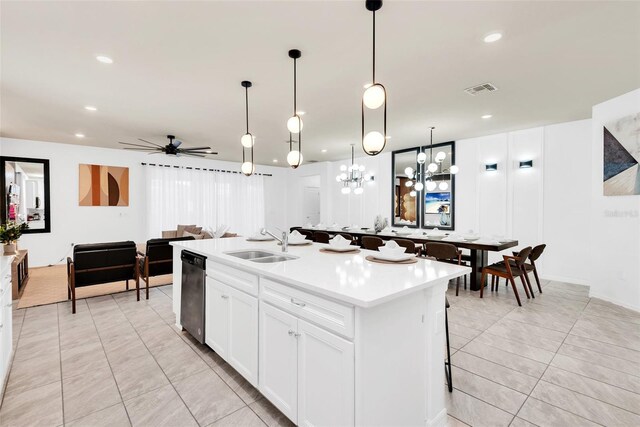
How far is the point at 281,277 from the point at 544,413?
192 cm

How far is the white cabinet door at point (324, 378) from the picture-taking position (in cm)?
134

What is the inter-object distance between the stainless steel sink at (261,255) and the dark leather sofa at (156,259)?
2186 mm

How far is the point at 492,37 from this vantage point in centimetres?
243

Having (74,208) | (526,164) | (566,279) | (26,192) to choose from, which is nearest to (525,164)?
(526,164)

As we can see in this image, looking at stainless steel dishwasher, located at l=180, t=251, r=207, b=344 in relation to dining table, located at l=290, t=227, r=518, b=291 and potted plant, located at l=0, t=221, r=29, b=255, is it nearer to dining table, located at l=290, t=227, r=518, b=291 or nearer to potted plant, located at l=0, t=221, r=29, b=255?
potted plant, located at l=0, t=221, r=29, b=255

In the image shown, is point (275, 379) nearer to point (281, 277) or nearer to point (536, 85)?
point (281, 277)

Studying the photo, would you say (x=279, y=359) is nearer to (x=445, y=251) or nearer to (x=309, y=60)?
(x=309, y=60)

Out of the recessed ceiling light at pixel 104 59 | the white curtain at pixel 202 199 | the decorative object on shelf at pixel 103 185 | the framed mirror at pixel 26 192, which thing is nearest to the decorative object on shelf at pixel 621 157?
the recessed ceiling light at pixel 104 59

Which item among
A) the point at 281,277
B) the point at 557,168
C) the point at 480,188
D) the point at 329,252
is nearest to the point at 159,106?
the point at 329,252

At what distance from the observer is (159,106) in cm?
412

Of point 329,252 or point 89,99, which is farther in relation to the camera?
point 89,99

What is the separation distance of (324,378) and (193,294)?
6.10 ft

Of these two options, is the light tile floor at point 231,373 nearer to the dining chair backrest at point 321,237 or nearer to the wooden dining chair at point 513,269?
the wooden dining chair at point 513,269

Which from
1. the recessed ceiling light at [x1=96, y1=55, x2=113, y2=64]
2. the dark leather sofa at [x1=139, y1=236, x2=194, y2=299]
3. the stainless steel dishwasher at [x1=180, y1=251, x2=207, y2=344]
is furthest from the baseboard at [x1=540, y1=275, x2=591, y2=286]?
the recessed ceiling light at [x1=96, y1=55, x2=113, y2=64]
